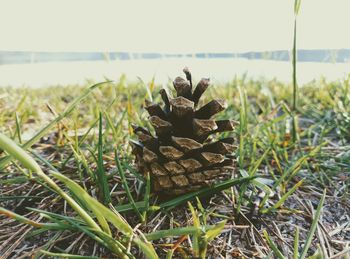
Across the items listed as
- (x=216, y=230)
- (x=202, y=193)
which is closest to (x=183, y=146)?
(x=202, y=193)

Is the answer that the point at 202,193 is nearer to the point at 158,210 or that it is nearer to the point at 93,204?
the point at 158,210

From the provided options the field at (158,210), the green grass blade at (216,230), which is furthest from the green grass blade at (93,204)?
the green grass blade at (216,230)

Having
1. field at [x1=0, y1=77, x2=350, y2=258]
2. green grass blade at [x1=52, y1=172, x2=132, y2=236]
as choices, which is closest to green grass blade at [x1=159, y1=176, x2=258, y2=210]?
field at [x1=0, y1=77, x2=350, y2=258]

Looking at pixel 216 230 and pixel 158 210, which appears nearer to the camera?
pixel 216 230

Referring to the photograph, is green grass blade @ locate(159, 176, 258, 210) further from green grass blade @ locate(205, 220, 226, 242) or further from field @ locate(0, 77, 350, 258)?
green grass blade @ locate(205, 220, 226, 242)

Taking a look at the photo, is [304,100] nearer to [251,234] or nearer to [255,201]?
[255,201]

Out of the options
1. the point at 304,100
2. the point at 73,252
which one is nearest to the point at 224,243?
the point at 73,252

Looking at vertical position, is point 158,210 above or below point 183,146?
below

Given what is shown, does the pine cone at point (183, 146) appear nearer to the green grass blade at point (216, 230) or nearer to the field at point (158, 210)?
the field at point (158, 210)
